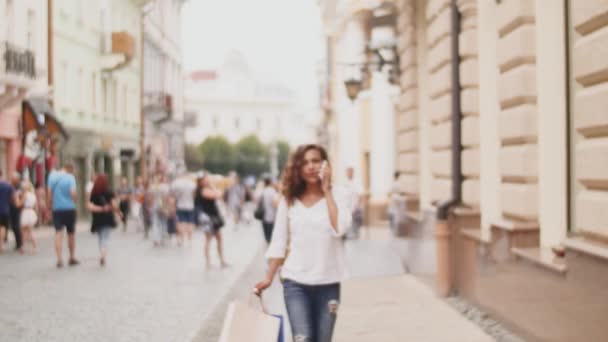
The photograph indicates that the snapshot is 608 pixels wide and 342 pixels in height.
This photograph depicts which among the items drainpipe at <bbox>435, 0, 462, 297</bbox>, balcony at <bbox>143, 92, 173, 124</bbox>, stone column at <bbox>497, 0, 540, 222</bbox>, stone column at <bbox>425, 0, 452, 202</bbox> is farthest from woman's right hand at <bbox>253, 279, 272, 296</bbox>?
balcony at <bbox>143, 92, 173, 124</bbox>

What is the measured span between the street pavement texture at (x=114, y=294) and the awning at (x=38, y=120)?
30.7 ft

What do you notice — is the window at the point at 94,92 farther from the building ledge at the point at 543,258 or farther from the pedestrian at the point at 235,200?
the building ledge at the point at 543,258

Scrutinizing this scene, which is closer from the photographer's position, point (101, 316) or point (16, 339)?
point (16, 339)

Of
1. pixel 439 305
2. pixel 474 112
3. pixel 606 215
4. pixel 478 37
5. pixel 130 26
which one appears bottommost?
pixel 439 305

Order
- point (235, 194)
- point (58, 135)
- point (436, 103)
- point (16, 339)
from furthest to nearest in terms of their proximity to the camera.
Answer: point (235, 194) → point (58, 135) → point (436, 103) → point (16, 339)

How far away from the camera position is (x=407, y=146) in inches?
699

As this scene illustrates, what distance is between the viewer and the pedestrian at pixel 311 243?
6109mm

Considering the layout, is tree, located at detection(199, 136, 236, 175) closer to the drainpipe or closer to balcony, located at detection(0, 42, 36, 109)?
balcony, located at detection(0, 42, 36, 109)

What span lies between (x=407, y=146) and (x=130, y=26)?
105ft

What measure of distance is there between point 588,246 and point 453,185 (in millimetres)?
5552

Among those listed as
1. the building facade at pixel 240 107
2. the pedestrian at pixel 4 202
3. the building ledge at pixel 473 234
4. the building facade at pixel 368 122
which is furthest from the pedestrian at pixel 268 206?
the building facade at pixel 240 107

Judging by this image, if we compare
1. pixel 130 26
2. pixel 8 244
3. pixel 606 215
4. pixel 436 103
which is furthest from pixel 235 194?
pixel 606 215

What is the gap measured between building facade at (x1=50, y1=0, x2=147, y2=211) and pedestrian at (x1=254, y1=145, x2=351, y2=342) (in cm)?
2989

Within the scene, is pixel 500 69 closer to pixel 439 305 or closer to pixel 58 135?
pixel 439 305
